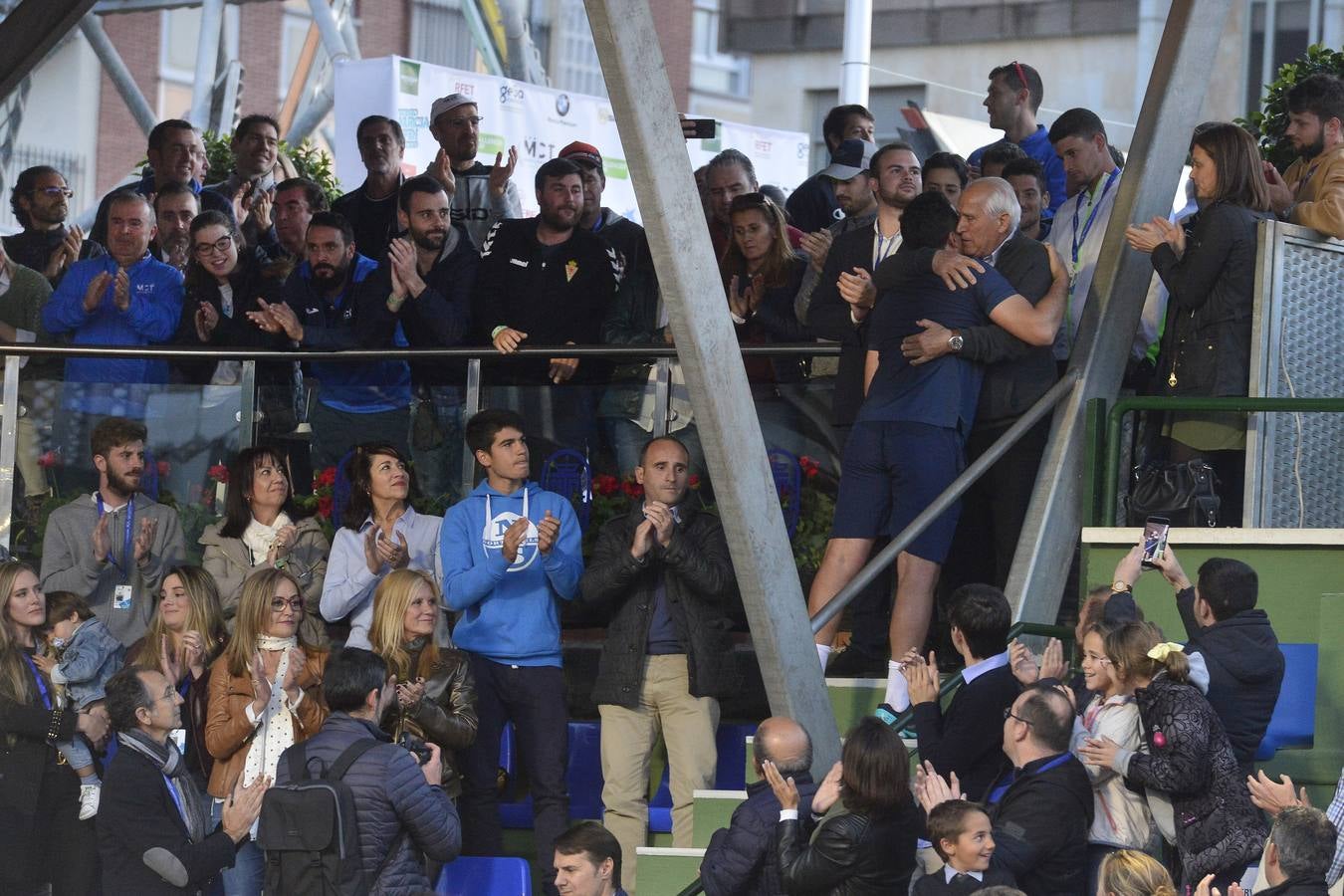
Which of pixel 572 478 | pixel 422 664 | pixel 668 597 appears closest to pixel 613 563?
pixel 668 597

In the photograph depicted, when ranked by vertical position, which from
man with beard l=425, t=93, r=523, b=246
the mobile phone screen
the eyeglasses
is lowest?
the mobile phone screen

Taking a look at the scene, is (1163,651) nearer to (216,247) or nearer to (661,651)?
(661,651)

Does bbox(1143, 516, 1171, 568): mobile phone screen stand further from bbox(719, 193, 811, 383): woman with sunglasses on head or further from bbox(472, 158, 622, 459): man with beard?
bbox(472, 158, 622, 459): man with beard

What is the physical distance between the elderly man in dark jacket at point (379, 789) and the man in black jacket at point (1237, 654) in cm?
251

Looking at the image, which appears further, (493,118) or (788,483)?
(493,118)

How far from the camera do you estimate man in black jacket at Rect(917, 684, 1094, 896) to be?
22.1 ft

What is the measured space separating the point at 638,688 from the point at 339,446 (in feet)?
6.54

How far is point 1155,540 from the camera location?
767 cm

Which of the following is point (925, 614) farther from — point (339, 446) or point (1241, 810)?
point (339, 446)

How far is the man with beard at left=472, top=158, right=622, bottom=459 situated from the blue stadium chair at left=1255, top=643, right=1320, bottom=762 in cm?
331

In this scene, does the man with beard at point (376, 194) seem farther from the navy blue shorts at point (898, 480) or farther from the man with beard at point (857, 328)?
the navy blue shorts at point (898, 480)

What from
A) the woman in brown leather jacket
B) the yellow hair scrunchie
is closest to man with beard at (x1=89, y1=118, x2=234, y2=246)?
the woman in brown leather jacket

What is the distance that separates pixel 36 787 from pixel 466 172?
4423 mm

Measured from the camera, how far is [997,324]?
832 cm
